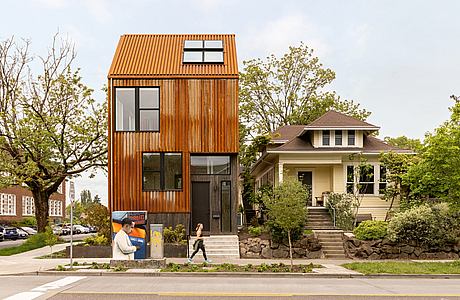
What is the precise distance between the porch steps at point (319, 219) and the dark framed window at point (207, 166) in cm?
523

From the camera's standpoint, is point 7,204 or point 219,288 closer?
point 219,288

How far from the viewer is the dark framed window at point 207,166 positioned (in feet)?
87.4

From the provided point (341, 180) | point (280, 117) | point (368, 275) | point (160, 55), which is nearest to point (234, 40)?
point (160, 55)

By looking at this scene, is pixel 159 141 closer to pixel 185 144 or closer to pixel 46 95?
pixel 185 144

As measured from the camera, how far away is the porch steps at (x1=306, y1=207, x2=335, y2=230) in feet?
91.5

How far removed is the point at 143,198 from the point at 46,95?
13.2 metres

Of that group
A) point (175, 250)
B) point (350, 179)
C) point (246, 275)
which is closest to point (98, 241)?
point (175, 250)

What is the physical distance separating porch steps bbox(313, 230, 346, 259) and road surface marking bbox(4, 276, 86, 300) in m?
11.7

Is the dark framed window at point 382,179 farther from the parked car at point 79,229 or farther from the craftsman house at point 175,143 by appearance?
the parked car at point 79,229

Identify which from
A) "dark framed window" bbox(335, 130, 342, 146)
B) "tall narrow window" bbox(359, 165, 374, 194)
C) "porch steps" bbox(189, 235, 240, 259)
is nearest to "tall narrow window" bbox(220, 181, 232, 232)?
"porch steps" bbox(189, 235, 240, 259)

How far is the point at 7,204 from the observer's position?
64688 millimetres

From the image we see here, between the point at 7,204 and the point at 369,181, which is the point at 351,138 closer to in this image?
the point at 369,181

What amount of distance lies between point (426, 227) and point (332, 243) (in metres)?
4.13

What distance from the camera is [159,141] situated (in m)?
26.1
